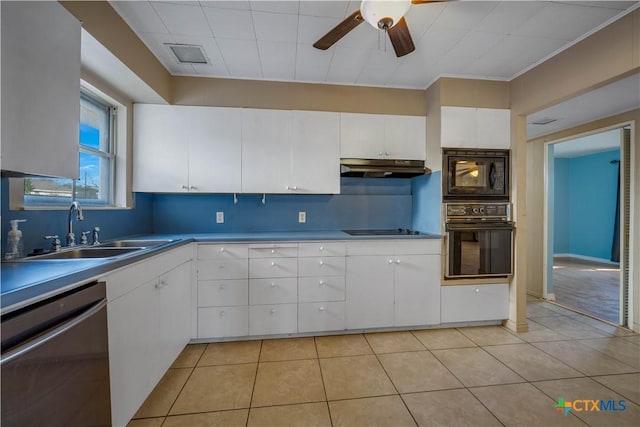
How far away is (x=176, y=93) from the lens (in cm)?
265

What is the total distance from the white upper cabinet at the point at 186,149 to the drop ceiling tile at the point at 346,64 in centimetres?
100

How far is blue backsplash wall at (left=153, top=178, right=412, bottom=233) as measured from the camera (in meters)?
2.94

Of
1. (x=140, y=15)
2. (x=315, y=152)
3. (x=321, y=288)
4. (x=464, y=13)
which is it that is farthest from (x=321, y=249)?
(x=140, y=15)

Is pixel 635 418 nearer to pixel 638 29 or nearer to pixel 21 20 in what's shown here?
pixel 638 29

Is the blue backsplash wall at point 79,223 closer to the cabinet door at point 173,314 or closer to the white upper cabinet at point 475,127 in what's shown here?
the cabinet door at point 173,314

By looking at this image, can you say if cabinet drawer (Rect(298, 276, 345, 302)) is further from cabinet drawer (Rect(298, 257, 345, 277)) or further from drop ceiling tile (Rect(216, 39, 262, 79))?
drop ceiling tile (Rect(216, 39, 262, 79))

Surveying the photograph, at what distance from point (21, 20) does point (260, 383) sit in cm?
222

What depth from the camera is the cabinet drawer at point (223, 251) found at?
2.42 m

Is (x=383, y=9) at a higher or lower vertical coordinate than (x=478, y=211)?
higher

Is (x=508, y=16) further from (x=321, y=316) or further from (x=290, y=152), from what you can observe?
(x=321, y=316)

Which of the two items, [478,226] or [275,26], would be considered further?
[478,226]

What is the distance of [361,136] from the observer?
2.84 meters

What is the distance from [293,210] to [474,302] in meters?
2.07

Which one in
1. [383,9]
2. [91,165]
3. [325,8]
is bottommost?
[91,165]
